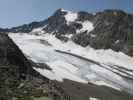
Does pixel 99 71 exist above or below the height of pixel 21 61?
below

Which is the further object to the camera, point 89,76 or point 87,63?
point 87,63

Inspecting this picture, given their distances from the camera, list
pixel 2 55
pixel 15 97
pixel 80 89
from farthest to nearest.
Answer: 1. pixel 80 89
2. pixel 2 55
3. pixel 15 97

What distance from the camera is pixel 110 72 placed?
6309 inches

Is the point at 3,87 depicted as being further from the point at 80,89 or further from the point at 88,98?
the point at 80,89

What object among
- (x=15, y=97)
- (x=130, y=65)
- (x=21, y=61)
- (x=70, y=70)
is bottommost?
(x=130, y=65)

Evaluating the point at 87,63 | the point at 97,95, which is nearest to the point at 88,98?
the point at 97,95

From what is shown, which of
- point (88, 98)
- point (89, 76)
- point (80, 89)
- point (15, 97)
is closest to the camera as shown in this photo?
point (15, 97)

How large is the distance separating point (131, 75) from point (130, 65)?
1318 inches

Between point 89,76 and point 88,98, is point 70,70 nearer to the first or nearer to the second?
point 89,76

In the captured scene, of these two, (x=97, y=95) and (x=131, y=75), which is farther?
(x=131, y=75)

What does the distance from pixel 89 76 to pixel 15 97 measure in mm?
108443

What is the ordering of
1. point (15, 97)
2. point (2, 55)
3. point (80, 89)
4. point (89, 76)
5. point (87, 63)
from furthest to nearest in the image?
1. point (87, 63)
2. point (89, 76)
3. point (80, 89)
4. point (2, 55)
5. point (15, 97)

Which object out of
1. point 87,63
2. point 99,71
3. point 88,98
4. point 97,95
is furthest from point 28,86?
point 87,63

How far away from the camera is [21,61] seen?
5919cm
